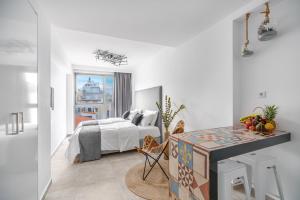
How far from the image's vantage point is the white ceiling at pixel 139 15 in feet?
5.89

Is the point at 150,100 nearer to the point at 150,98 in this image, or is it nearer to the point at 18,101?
the point at 150,98

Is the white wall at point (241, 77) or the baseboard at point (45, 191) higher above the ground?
the white wall at point (241, 77)

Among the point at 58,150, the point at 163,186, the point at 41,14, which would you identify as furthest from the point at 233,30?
the point at 58,150

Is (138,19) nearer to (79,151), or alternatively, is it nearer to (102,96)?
(79,151)

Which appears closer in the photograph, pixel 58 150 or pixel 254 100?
pixel 254 100

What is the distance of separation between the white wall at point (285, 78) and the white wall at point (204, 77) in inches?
15.0

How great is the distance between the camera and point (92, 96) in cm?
596

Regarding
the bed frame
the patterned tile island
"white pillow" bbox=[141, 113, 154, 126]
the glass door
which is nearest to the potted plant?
the bed frame

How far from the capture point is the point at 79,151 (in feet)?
9.40

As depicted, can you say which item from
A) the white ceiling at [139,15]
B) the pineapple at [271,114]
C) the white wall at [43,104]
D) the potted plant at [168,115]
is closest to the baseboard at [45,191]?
the white wall at [43,104]

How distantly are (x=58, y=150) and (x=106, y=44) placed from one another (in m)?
3.00

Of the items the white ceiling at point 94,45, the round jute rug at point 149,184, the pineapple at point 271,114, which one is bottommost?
the round jute rug at point 149,184

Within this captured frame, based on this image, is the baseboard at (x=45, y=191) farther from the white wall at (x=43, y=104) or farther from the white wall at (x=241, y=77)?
the white wall at (x=241, y=77)

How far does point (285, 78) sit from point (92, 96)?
232 inches
